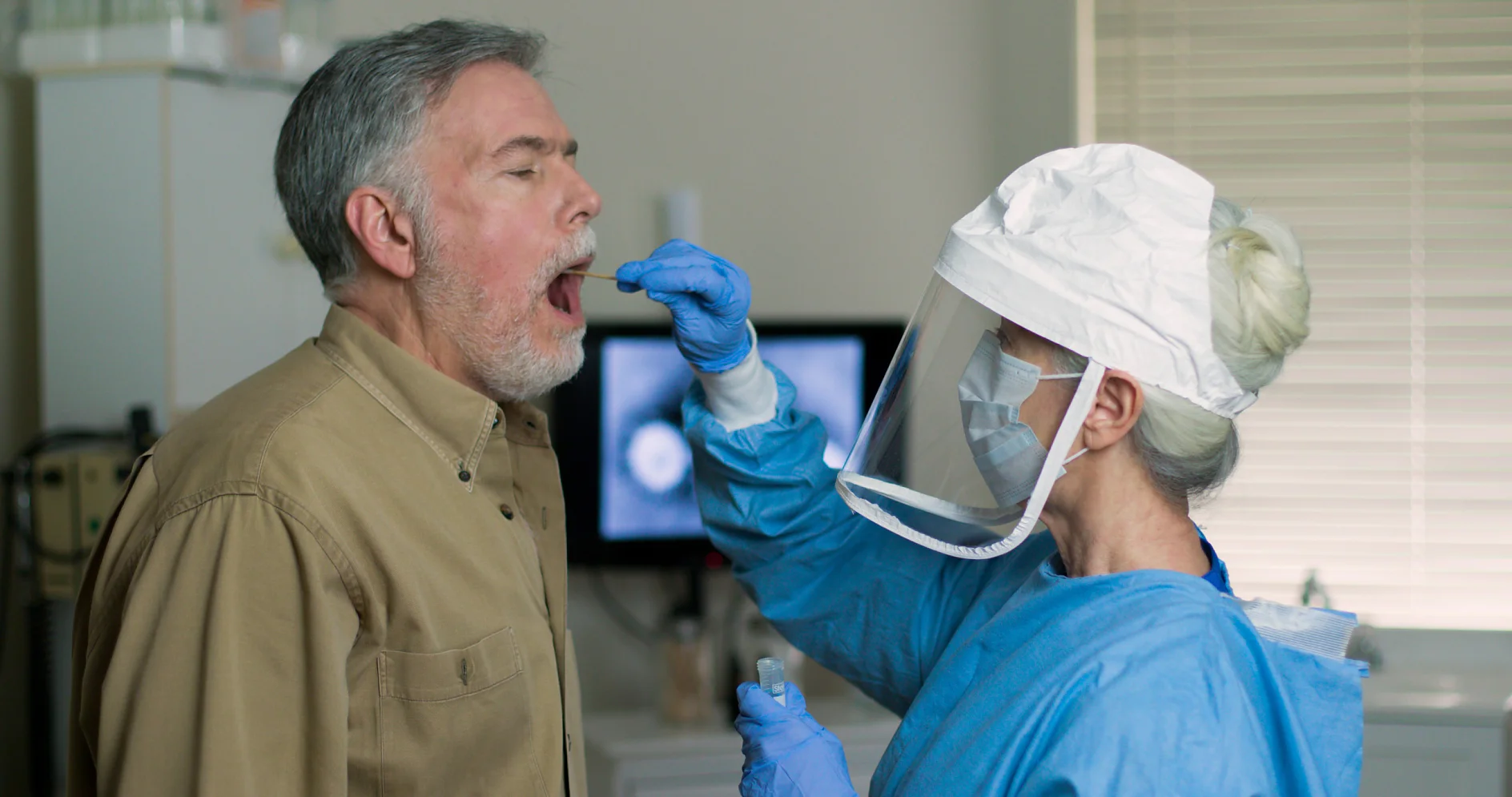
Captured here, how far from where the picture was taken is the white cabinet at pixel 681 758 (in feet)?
9.80

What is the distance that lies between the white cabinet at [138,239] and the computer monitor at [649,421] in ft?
2.72

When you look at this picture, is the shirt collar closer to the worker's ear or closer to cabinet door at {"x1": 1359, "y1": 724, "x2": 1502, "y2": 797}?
the worker's ear

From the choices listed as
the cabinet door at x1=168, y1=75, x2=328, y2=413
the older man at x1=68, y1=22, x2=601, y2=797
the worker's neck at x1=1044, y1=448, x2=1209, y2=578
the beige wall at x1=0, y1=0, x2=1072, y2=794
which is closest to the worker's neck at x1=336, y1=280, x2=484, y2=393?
the older man at x1=68, y1=22, x2=601, y2=797

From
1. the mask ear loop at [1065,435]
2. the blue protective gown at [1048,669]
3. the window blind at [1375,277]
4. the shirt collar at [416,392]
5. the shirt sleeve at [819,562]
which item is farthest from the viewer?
the window blind at [1375,277]

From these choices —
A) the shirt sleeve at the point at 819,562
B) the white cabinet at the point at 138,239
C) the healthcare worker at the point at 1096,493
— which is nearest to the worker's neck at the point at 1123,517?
the healthcare worker at the point at 1096,493

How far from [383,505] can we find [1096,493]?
2.38 feet

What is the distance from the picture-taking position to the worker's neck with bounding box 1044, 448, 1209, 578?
4.08 feet

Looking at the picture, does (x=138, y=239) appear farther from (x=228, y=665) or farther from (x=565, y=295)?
(x=228, y=665)

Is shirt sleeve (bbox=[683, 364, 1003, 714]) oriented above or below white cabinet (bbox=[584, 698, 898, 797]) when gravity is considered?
above

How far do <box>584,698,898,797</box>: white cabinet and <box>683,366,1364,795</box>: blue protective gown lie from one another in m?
1.54

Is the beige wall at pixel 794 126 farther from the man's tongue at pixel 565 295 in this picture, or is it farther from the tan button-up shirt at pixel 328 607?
the tan button-up shirt at pixel 328 607

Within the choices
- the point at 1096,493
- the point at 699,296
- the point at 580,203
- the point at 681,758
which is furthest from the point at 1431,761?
the point at 580,203

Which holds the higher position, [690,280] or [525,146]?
[525,146]

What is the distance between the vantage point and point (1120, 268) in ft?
3.84
